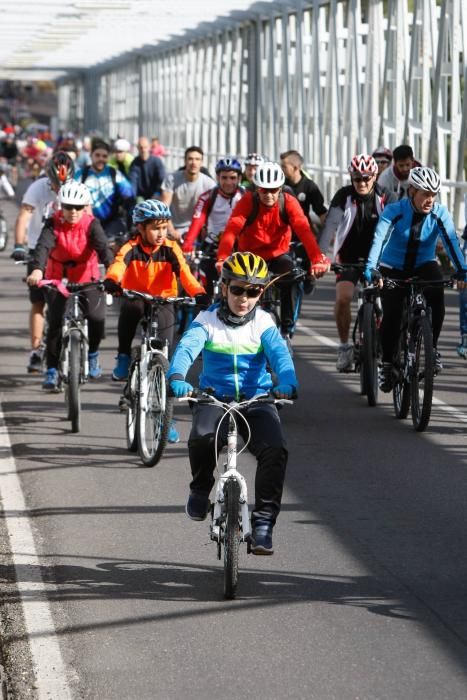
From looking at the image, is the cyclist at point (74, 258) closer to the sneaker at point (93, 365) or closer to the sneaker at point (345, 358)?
the sneaker at point (93, 365)

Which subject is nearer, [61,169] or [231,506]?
Answer: [231,506]

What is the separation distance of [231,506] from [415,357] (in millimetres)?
4578

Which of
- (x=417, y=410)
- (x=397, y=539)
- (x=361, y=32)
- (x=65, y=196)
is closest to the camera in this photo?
(x=397, y=539)

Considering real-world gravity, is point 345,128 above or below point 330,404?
above

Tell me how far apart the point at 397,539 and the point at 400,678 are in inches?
87.9

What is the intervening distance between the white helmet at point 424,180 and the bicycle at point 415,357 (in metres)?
0.63

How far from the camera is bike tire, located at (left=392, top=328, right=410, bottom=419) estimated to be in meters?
11.6

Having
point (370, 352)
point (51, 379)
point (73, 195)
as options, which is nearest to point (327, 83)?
point (51, 379)

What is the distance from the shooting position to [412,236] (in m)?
11.8

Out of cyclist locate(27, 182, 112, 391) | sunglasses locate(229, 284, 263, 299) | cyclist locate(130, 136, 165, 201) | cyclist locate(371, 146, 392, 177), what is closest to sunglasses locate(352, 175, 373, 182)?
cyclist locate(27, 182, 112, 391)

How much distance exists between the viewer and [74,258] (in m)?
12.5

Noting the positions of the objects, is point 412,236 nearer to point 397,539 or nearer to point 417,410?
point 417,410

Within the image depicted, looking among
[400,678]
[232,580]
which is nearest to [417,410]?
[232,580]

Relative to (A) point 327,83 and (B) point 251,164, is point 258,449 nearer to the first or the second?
(B) point 251,164
